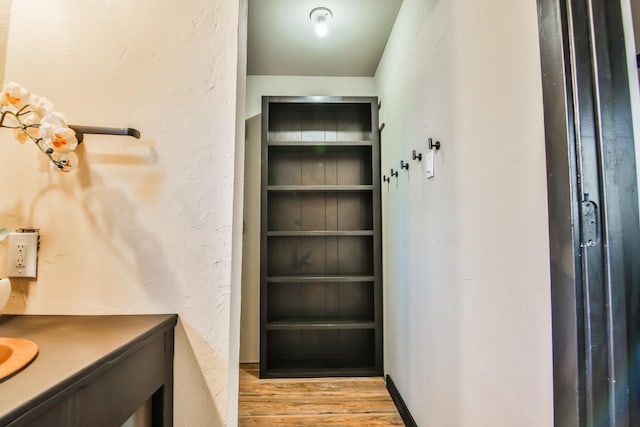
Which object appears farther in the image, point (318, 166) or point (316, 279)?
point (318, 166)

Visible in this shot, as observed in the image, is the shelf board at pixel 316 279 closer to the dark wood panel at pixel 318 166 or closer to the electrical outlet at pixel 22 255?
the dark wood panel at pixel 318 166

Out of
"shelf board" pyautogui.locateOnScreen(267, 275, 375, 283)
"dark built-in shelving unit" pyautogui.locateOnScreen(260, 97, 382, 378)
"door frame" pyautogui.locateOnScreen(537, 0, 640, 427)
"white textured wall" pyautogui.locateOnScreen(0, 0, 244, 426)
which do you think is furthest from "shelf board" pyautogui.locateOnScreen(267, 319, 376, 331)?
"door frame" pyautogui.locateOnScreen(537, 0, 640, 427)

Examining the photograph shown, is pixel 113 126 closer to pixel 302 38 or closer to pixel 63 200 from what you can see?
pixel 63 200

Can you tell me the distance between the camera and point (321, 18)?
185cm

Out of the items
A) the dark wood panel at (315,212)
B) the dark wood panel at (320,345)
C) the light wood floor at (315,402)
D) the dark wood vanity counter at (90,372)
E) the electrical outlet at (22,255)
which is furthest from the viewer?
the dark wood panel at (315,212)

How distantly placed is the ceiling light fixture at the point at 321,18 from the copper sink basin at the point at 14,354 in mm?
2009

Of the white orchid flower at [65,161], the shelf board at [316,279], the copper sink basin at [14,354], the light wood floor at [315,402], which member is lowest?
the light wood floor at [315,402]

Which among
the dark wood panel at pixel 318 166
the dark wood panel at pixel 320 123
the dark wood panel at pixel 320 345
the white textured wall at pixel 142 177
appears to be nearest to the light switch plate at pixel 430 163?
the white textured wall at pixel 142 177

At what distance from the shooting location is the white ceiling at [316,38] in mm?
1799

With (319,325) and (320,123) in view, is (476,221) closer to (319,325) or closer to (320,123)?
(319,325)

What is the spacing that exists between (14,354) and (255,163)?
2.12 metres

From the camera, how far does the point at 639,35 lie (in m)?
0.61

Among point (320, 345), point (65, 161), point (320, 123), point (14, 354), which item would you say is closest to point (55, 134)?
point (65, 161)

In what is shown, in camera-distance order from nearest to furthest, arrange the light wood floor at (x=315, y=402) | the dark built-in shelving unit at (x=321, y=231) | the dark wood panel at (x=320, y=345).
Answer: the light wood floor at (x=315, y=402)
the dark built-in shelving unit at (x=321, y=231)
the dark wood panel at (x=320, y=345)
